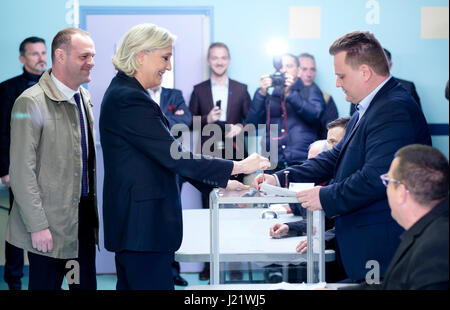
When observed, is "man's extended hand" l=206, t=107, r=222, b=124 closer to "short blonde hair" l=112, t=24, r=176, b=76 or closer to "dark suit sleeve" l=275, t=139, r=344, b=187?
"dark suit sleeve" l=275, t=139, r=344, b=187

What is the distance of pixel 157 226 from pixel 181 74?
8.50 feet

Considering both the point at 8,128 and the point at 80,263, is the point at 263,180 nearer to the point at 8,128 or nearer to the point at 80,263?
the point at 80,263

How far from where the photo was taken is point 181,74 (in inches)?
177

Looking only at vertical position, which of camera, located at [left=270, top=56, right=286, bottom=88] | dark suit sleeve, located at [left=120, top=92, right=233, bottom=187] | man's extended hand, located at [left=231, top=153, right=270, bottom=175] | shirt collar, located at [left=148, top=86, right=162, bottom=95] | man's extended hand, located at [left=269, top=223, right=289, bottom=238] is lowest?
man's extended hand, located at [left=269, top=223, right=289, bottom=238]

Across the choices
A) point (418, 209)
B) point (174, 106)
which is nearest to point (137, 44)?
point (418, 209)

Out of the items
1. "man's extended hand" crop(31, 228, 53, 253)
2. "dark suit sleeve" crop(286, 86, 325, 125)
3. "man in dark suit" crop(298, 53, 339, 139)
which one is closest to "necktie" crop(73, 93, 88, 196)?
"man's extended hand" crop(31, 228, 53, 253)

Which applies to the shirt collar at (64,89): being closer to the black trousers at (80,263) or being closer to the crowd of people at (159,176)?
the crowd of people at (159,176)

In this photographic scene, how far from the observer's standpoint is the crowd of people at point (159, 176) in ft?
4.93

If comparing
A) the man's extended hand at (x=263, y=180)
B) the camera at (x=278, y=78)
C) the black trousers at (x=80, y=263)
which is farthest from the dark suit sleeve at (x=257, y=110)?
the black trousers at (x=80, y=263)

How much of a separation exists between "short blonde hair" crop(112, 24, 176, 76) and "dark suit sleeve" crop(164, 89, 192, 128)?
2.00 meters

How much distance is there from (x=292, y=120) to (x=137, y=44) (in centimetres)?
218

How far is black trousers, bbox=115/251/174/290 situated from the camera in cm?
203

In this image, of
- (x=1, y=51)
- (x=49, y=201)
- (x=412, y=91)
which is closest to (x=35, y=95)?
(x=49, y=201)

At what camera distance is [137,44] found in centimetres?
207
